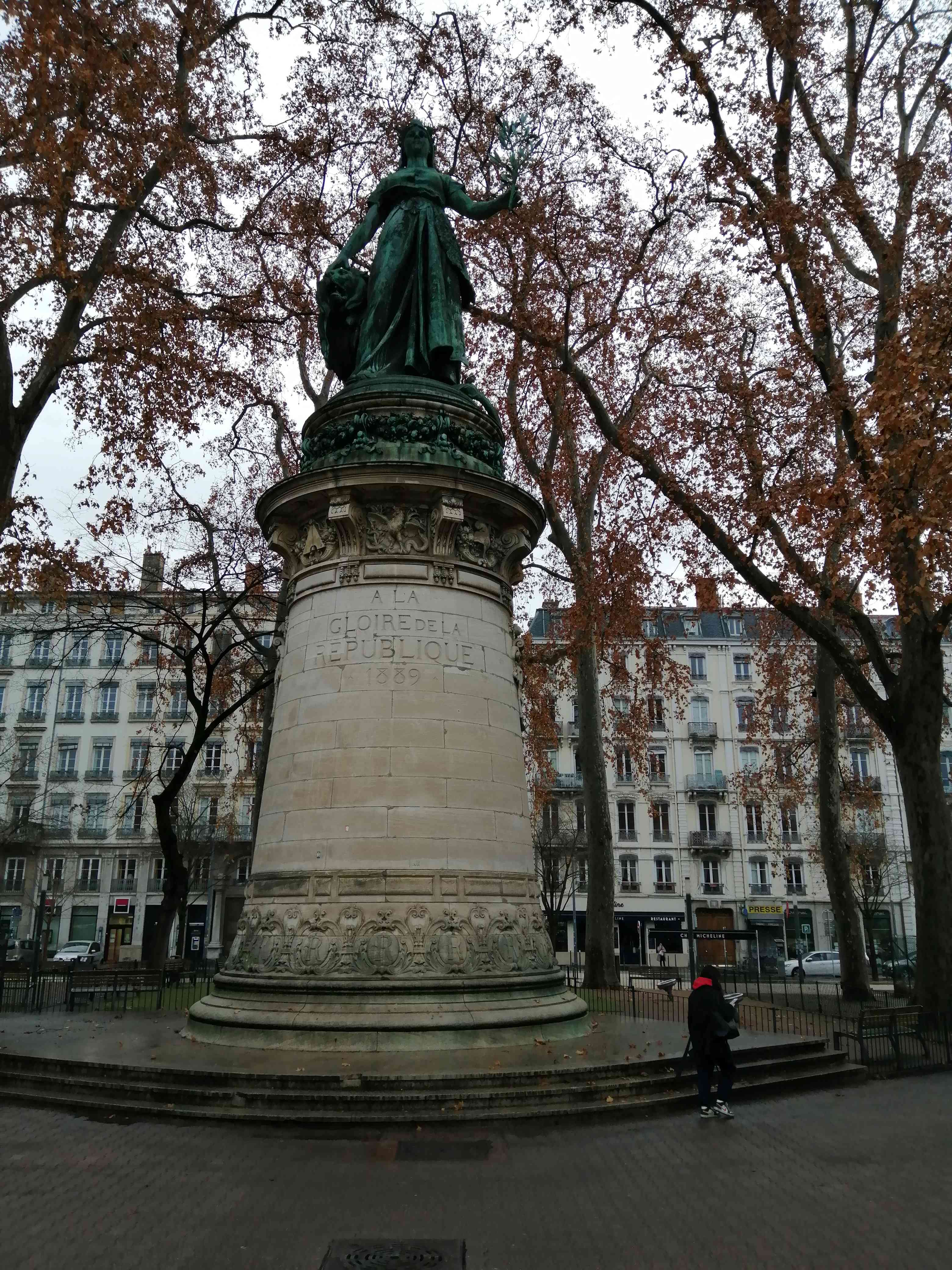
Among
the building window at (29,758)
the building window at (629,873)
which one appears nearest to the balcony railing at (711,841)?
the building window at (629,873)

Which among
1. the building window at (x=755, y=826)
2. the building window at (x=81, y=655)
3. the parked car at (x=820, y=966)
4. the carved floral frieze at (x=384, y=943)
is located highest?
the building window at (x=81, y=655)

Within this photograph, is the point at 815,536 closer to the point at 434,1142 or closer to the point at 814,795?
the point at 434,1142

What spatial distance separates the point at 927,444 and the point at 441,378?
261 inches

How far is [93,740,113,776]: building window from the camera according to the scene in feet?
181

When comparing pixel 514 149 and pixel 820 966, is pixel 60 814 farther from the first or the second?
pixel 514 149

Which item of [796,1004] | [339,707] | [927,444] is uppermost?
[927,444]

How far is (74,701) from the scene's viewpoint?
56625mm

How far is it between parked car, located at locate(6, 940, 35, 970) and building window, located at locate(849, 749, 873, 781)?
44710mm

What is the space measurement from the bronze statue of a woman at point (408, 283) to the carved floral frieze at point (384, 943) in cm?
747

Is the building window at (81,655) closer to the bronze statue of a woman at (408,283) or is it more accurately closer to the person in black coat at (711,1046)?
the bronze statue of a woman at (408,283)

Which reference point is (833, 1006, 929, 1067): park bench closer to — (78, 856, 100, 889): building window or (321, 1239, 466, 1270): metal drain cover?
(321, 1239, 466, 1270): metal drain cover

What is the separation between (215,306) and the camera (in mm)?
19125

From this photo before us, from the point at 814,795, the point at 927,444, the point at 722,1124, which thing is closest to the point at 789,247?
the point at 927,444

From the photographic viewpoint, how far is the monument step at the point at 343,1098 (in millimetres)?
7848
